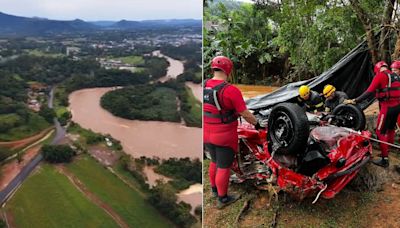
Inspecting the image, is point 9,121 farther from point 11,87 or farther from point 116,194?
point 116,194

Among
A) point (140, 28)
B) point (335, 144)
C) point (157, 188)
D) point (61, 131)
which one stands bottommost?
point (335, 144)

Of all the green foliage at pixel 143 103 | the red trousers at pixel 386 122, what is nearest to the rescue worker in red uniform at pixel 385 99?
the red trousers at pixel 386 122

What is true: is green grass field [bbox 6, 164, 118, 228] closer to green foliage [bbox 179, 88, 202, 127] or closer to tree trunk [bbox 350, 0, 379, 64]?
green foliage [bbox 179, 88, 202, 127]

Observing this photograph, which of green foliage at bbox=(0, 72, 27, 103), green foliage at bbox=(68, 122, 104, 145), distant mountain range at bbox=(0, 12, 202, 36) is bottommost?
green foliage at bbox=(68, 122, 104, 145)

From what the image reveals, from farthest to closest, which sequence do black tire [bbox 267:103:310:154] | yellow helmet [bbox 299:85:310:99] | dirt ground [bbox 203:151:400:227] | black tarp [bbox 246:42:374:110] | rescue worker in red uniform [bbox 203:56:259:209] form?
black tarp [bbox 246:42:374:110]
yellow helmet [bbox 299:85:310:99]
dirt ground [bbox 203:151:400:227]
black tire [bbox 267:103:310:154]
rescue worker in red uniform [bbox 203:56:259:209]

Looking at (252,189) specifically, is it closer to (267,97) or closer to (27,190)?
(267,97)

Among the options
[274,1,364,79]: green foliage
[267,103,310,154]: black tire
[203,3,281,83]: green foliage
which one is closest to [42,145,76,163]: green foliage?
[267,103,310,154]: black tire

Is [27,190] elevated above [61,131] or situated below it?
below

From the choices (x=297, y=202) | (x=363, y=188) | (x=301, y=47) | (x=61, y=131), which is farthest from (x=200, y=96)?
(x=301, y=47)
